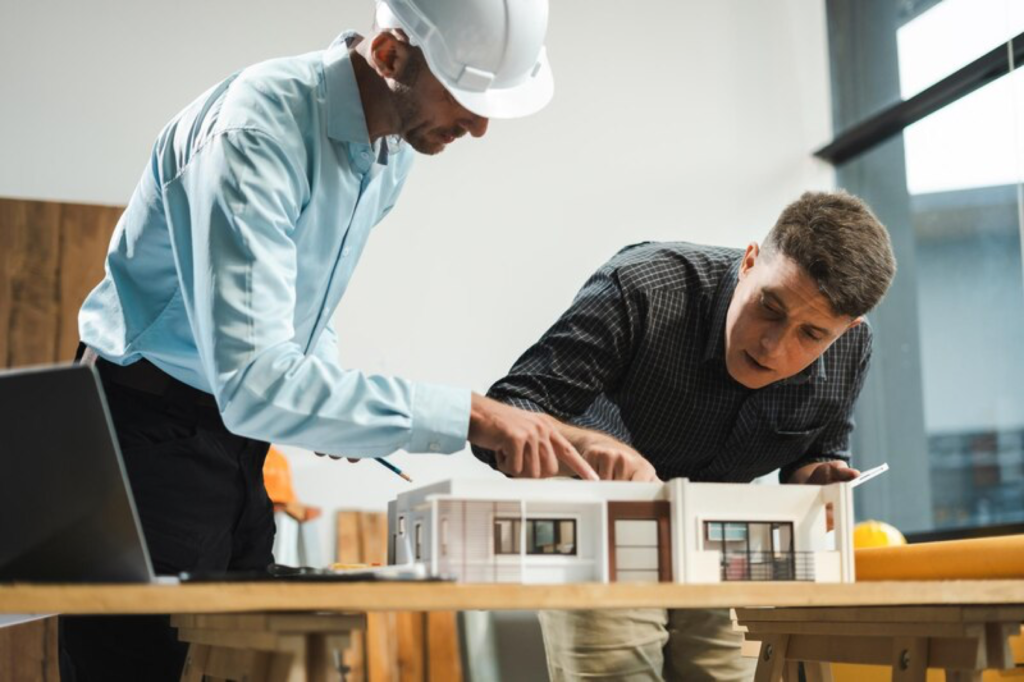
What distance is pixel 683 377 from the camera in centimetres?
264

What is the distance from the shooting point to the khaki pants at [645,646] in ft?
8.65

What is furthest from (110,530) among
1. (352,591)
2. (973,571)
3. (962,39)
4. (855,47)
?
(855,47)

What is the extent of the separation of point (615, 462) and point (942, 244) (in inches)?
120

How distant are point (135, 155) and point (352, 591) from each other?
11.3ft

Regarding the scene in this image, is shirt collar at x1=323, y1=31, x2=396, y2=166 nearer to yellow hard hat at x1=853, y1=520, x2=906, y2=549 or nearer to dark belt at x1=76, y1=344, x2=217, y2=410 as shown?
dark belt at x1=76, y1=344, x2=217, y2=410

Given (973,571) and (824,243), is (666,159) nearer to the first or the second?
(824,243)

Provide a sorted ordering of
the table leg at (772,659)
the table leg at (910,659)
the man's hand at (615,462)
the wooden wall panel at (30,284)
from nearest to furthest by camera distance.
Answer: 1. the table leg at (910,659)
2. the man's hand at (615,462)
3. the table leg at (772,659)
4. the wooden wall panel at (30,284)

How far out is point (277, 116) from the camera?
5.68 ft

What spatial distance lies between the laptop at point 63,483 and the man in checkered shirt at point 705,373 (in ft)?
3.75

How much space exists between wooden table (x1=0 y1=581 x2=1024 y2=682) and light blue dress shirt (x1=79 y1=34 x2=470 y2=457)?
269 mm

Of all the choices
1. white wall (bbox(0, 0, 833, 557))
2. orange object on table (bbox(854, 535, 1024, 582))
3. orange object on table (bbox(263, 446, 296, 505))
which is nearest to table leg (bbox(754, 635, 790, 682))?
orange object on table (bbox(854, 535, 1024, 582))

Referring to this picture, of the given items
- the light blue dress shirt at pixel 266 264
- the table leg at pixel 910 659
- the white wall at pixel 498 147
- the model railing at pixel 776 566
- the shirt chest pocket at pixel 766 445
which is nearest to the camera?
the light blue dress shirt at pixel 266 264

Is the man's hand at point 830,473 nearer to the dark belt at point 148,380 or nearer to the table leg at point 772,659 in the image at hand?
the table leg at point 772,659

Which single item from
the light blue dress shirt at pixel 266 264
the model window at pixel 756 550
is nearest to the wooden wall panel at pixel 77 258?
→ the light blue dress shirt at pixel 266 264
